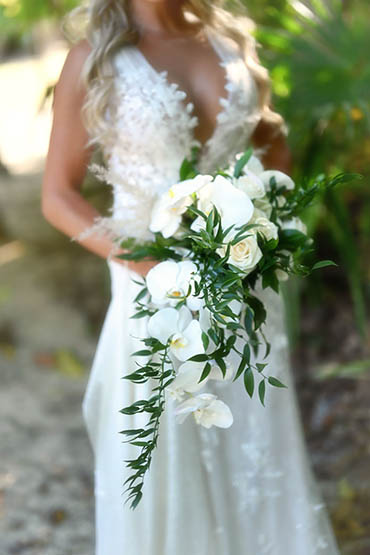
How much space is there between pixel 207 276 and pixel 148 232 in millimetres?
330

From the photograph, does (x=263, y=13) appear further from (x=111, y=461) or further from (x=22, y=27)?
(x=111, y=461)

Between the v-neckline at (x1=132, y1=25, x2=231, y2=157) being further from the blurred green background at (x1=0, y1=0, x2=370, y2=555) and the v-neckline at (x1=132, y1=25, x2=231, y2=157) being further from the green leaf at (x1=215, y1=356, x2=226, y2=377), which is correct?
the green leaf at (x1=215, y1=356, x2=226, y2=377)

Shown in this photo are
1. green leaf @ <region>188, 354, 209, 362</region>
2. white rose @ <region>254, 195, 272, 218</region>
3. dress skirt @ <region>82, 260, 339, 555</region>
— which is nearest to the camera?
green leaf @ <region>188, 354, 209, 362</region>

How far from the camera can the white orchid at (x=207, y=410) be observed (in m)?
1.41

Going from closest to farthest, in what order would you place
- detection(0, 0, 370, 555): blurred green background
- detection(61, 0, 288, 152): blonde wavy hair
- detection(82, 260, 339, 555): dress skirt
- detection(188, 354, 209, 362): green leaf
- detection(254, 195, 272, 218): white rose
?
detection(188, 354, 209, 362): green leaf
detection(254, 195, 272, 218): white rose
detection(61, 0, 288, 152): blonde wavy hair
detection(82, 260, 339, 555): dress skirt
detection(0, 0, 370, 555): blurred green background

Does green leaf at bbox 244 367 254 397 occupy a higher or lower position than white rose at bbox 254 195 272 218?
lower

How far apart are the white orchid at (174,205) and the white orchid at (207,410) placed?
1.30ft

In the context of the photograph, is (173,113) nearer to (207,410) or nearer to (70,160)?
(70,160)

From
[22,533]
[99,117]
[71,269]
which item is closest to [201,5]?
[99,117]

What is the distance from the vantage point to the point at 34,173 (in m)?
5.86

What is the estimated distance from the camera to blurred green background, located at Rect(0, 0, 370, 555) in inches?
106

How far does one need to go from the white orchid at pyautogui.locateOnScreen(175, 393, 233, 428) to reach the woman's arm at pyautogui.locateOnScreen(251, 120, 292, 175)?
1020mm

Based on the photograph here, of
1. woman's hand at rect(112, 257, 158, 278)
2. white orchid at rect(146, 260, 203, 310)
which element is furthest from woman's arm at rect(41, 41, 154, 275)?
white orchid at rect(146, 260, 203, 310)

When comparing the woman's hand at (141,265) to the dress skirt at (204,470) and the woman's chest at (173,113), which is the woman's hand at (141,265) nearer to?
the dress skirt at (204,470)
